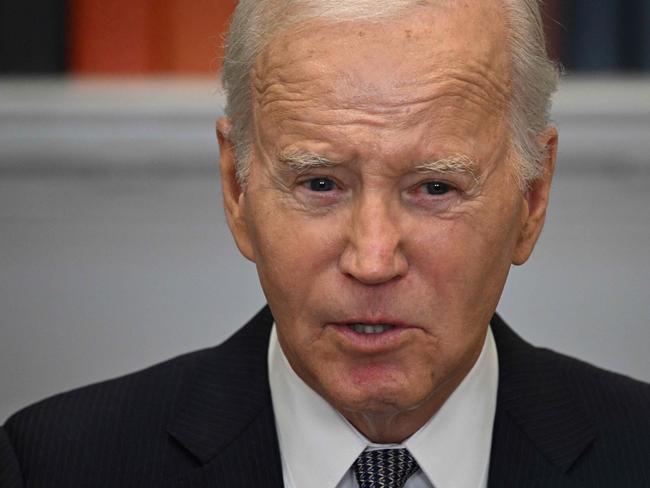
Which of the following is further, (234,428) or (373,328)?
(234,428)

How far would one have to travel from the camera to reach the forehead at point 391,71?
2309 millimetres

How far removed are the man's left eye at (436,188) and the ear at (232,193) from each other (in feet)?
1.16

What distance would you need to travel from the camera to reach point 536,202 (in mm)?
2596

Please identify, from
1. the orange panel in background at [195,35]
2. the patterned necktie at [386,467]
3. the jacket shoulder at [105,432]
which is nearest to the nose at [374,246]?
the patterned necktie at [386,467]

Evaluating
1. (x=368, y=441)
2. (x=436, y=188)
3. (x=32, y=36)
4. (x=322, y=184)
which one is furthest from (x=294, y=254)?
(x=32, y=36)

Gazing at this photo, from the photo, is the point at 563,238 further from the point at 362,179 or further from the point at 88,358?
the point at 362,179

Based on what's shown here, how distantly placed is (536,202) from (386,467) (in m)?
0.53

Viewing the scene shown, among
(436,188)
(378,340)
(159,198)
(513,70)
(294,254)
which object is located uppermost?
(513,70)

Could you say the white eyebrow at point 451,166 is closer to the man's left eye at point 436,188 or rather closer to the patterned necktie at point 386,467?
the man's left eye at point 436,188

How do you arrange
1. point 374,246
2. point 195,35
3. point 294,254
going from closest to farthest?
point 374,246 < point 294,254 < point 195,35

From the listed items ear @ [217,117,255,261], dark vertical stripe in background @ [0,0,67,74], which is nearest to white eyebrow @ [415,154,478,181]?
ear @ [217,117,255,261]

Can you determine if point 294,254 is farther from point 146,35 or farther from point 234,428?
point 146,35

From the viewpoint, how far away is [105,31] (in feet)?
13.8

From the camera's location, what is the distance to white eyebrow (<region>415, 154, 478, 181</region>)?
2.32 metres
